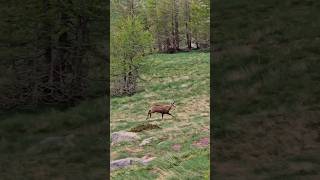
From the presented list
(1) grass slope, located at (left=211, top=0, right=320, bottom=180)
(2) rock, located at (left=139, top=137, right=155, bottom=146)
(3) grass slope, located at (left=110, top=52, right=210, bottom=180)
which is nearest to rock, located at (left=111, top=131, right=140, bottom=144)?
(3) grass slope, located at (left=110, top=52, right=210, bottom=180)

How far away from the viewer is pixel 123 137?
59.9ft

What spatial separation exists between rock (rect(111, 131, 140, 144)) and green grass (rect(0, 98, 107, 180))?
43 cm

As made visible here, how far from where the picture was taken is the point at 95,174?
Result: 48.3 feet

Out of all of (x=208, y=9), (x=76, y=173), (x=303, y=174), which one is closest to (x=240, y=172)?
(x=303, y=174)

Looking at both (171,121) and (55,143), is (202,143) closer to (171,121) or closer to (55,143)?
(171,121)

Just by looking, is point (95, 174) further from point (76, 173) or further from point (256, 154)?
point (256, 154)

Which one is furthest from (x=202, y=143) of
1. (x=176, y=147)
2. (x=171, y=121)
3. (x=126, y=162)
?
(x=171, y=121)

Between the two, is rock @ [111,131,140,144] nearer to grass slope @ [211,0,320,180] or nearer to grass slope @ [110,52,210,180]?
grass slope @ [110,52,210,180]

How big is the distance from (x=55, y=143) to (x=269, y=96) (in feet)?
30.8

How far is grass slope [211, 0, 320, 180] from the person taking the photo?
1346cm

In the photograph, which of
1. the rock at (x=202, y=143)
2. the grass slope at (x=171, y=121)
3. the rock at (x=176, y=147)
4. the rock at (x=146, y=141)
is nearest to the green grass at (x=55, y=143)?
the grass slope at (x=171, y=121)

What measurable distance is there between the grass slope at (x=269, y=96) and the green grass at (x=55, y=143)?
172 inches

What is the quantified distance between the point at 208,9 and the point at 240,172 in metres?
43.7

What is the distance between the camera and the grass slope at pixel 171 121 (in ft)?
43.2
